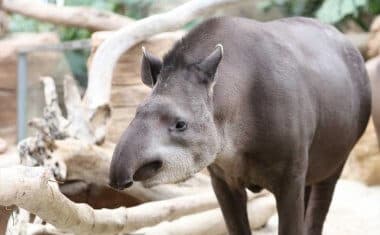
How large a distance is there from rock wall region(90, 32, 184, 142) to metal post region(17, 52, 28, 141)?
1488mm

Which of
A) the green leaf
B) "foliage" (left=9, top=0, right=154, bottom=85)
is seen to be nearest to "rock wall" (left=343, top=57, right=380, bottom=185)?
the green leaf

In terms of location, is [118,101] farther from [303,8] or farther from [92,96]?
[303,8]

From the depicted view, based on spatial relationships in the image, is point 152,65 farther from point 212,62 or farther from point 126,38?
point 126,38

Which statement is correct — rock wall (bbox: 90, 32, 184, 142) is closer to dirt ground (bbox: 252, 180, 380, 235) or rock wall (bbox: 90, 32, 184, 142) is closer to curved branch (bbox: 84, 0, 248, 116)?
curved branch (bbox: 84, 0, 248, 116)

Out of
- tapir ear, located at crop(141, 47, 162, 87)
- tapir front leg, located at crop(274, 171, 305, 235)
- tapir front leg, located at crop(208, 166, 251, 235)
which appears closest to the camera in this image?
tapir ear, located at crop(141, 47, 162, 87)

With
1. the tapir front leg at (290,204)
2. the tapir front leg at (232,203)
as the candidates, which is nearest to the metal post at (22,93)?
the tapir front leg at (232,203)

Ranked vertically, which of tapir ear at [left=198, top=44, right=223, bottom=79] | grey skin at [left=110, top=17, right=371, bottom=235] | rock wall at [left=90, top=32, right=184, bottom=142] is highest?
tapir ear at [left=198, top=44, right=223, bottom=79]

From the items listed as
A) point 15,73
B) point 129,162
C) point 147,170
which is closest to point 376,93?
point 147,170

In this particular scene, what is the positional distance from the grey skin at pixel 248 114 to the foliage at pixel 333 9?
13.6 ft

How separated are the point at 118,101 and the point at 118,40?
20.6 inches

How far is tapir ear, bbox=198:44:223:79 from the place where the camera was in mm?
2514

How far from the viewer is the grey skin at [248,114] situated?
7.97ft

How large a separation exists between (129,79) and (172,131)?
309 centimetres

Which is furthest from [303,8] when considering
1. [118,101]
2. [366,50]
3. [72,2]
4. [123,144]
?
[123,144]
